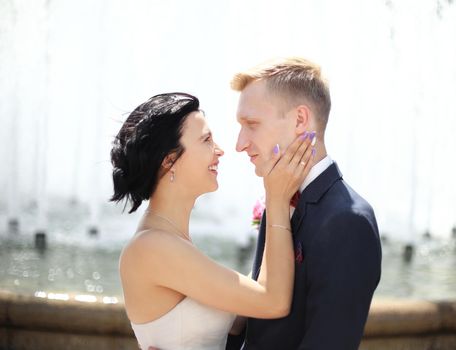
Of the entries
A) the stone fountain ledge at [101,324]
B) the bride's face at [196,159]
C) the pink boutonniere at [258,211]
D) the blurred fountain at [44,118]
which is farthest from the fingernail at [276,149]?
the blurred fountain at [44,118]

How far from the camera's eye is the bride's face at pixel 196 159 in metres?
2.98

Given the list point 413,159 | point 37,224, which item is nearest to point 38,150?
point 37,224

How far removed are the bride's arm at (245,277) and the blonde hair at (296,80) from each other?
148 mm

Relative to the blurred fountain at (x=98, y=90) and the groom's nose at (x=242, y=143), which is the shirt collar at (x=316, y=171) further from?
the blurred fountain at (x=98, y=90)

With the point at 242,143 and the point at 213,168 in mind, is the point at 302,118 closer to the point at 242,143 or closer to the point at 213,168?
the point at 242,143

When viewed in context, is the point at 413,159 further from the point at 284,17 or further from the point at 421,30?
the point at 284,17

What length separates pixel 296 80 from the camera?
2.61 m

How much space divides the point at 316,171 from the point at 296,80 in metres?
0.33

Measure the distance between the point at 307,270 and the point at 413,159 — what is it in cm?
1304

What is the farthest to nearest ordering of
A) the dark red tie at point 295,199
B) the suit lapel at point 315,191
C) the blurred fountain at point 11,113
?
the blurred fountain at point 11,113 < the dark red tie at point 295,199 < the suit lapel at point 315,191

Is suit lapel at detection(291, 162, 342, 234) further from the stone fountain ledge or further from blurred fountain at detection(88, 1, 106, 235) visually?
blurred fountain at detection(88, 1, 106, 235)

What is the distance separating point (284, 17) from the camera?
14.4 meters

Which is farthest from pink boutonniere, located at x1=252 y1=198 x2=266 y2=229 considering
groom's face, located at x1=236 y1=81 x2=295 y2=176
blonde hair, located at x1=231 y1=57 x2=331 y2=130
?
blonde hair, located at x1=231 y1=57 x2=331 y2=130

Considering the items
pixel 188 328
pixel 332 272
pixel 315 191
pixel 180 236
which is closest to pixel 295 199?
pixel 315 191
